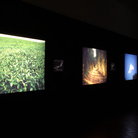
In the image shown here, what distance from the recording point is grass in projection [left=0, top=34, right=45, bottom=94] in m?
2.58

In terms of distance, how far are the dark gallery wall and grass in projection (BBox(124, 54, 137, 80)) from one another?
3.00 ft

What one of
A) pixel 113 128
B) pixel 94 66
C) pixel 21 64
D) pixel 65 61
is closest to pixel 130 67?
pixel 94 66

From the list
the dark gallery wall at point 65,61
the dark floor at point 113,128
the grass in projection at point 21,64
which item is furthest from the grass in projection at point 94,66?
the grass in projection at point 21,64

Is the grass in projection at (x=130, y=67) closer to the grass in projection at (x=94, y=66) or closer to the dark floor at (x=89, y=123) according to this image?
the grass in projection at (x=94, y=66)

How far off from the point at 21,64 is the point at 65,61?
4.07 feet

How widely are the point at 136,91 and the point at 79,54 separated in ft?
13.3

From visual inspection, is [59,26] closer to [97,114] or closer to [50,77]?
[50,77]

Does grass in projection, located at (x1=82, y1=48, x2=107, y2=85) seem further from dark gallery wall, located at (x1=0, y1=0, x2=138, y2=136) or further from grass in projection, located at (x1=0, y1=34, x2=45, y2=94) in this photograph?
grass in projection, located at (x1=0, y1=34, x2=45, y2=94)

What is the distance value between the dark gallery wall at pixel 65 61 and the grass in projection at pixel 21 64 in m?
0.12

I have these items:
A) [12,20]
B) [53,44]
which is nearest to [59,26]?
[53,44]

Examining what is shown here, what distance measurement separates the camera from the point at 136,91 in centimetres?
682

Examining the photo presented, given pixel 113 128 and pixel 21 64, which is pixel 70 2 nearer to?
pixel 21 64

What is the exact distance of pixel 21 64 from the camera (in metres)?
2.81

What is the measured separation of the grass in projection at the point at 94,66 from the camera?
4324 mm
